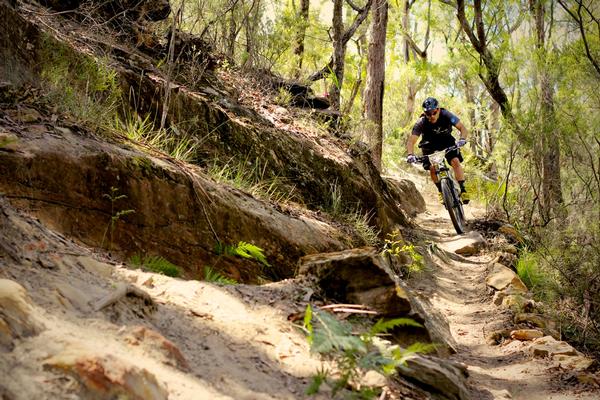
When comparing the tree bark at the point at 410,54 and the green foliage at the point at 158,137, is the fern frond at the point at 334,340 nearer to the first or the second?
the green foliage at the point at 158,137

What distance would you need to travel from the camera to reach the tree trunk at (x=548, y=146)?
31.7 feet

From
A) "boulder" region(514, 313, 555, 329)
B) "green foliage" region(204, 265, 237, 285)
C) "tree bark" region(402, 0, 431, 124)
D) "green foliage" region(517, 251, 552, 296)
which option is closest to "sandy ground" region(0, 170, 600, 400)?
"green foliage" region(204, 265, 237, 285)

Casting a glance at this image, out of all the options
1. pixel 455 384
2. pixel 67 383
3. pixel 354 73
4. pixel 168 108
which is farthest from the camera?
pixel 354 73

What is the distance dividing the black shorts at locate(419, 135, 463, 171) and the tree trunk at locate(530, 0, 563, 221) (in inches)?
78.3

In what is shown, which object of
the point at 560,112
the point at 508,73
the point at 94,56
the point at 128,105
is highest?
the point at 508,73

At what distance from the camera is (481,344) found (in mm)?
5422

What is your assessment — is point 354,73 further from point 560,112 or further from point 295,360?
point 295,360

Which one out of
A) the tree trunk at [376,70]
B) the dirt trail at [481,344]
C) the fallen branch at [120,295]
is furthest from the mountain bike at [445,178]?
the fallen branch at [120,295]

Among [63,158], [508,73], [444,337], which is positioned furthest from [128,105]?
[508,73]

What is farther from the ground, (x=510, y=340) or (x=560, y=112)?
(x=560, y=112)

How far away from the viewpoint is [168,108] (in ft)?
19.5

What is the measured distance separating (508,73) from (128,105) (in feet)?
30.1

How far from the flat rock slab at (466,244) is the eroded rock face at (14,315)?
25.5ft

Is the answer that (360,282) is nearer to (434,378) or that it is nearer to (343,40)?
(434,378)
